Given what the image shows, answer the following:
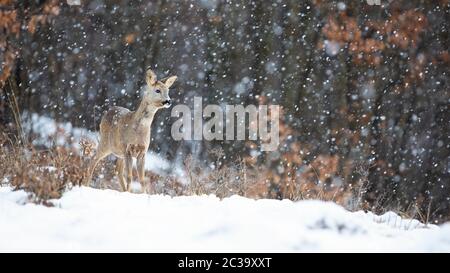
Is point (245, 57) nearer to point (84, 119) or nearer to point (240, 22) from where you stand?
point (240, 22)

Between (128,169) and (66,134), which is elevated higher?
(66,134)

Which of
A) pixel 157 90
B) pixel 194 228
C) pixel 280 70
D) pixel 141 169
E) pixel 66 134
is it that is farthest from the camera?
pixel 280 70

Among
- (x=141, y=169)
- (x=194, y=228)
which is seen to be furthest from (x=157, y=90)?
(x=194, y=228)

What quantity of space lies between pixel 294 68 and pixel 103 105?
455cm

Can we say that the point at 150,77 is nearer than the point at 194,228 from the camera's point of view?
No

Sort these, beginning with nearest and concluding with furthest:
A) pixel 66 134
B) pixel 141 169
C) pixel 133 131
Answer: pixel 141 169, pixel 133 131, pixel 66 134

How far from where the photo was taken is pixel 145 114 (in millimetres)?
8398

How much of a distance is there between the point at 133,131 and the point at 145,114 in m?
0.27

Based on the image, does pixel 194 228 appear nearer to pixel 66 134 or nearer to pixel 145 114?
pixel 145 114

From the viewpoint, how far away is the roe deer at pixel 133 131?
822 centimetres

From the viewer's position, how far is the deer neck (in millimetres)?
8336

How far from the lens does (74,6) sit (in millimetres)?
15703

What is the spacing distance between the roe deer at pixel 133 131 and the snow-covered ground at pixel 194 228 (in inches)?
101

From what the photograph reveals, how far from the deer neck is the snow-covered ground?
2.75 meters
